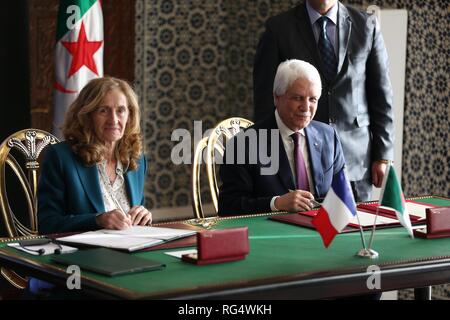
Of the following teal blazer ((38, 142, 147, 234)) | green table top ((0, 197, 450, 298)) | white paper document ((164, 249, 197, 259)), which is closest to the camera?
green table top ((0, 197, 450, 298))

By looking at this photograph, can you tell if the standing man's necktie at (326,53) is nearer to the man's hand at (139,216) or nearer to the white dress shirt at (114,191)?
the white dress shirt at (114,191)

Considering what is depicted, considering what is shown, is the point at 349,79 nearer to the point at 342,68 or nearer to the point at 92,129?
the point at 342,68


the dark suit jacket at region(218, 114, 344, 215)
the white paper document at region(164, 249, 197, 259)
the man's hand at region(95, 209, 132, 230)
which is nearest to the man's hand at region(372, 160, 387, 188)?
the dark suit jacket at region(218, 114, 344, 215)

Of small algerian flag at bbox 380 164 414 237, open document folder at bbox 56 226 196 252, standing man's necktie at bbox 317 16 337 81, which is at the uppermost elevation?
standing man's necktie at bbox 317 16 337 81

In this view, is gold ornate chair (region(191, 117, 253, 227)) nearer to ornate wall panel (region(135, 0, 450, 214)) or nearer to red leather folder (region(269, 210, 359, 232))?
red leather folder (region(269, 210, 359, 232))

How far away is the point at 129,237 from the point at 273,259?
1.60ft

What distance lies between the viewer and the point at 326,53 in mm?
4355

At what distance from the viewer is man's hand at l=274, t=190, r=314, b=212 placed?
3.41 m

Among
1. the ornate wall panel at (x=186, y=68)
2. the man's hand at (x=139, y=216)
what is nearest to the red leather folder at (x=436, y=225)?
the man's hand at (x=139, y=216)

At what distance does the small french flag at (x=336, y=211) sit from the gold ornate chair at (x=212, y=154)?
112 centimetres

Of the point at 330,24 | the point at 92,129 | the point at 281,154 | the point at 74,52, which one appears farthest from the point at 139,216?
the point at 74,52

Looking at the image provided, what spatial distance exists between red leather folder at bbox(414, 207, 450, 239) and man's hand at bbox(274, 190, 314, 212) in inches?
20.2
